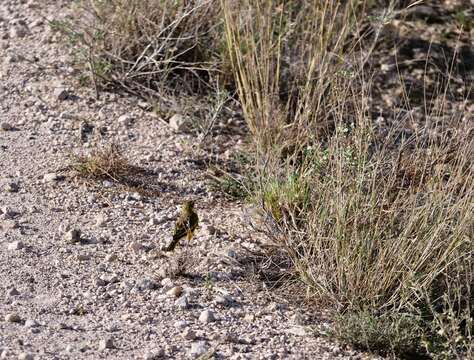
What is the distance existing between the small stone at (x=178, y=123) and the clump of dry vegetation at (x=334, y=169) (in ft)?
1.00

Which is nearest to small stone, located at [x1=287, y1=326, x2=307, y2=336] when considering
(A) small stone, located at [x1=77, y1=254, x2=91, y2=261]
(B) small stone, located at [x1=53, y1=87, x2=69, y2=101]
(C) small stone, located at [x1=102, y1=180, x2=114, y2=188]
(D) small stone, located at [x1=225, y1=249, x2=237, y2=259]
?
(D) small stone, located at [x1=225, y1=249, x2=237, y2=259]

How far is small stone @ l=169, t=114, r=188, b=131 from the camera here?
6070 millimetres

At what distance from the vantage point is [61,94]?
620 centimetres

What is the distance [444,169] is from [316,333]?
1135 millimetres

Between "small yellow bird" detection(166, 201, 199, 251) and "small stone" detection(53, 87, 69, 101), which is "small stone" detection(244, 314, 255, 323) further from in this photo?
"small stone" detection(53, 87, 69, 101)

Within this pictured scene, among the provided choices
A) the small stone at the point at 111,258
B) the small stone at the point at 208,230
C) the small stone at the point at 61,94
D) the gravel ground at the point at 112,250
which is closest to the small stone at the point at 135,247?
the gravel ground at the point at 112,250

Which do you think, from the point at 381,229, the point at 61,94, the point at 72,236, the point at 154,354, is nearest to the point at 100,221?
the point at 72,236

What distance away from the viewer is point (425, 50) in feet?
24.4

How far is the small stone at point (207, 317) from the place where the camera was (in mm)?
4461

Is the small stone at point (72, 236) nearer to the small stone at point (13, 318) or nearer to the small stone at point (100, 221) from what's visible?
the small stone at point (100, 221)

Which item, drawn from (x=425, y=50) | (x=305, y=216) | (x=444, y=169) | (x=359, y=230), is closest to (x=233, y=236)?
(x=305, y=216)

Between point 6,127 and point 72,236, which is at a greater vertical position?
point 6,127

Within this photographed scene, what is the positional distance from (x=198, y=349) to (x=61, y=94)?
2.54 metres

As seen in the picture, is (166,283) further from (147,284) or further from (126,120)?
(126,120)
